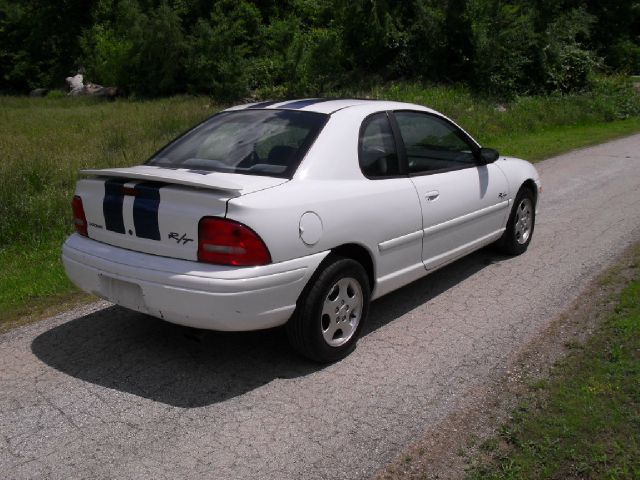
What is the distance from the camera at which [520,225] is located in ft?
23.0

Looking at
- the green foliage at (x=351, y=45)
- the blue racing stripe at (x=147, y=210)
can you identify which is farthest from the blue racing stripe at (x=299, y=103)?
the green foliage at (x=351, y=45)

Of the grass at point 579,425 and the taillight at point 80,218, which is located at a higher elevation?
the taillight at point 80,218

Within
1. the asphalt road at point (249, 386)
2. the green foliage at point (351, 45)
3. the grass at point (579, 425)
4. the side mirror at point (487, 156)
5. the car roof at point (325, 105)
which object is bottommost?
the asphalt road at point (249, 386)

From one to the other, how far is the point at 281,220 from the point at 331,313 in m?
0.78

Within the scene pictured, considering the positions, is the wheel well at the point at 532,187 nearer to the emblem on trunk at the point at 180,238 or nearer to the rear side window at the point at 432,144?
the rear side window at the point at 432,144

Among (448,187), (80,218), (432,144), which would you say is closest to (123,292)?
(80,218)

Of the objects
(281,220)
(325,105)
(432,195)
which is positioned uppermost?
(325,105)

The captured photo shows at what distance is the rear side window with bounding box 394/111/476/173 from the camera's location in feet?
17.7

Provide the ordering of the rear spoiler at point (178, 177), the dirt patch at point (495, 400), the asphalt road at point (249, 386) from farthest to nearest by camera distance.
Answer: the rear spoiler at point (178, 177)
the asphalt road at point (249, 386)
the dirt patch at point (495, 400)

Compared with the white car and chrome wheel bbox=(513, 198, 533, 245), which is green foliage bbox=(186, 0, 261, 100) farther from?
the white car

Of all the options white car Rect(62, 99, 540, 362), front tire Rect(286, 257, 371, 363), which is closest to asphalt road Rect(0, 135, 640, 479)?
front tire Rect(286, 257, 371, 363)

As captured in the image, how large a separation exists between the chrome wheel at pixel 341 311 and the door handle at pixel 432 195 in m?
1.02

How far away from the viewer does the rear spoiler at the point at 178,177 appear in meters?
4.09

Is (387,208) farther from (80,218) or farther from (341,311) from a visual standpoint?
(80,218)
